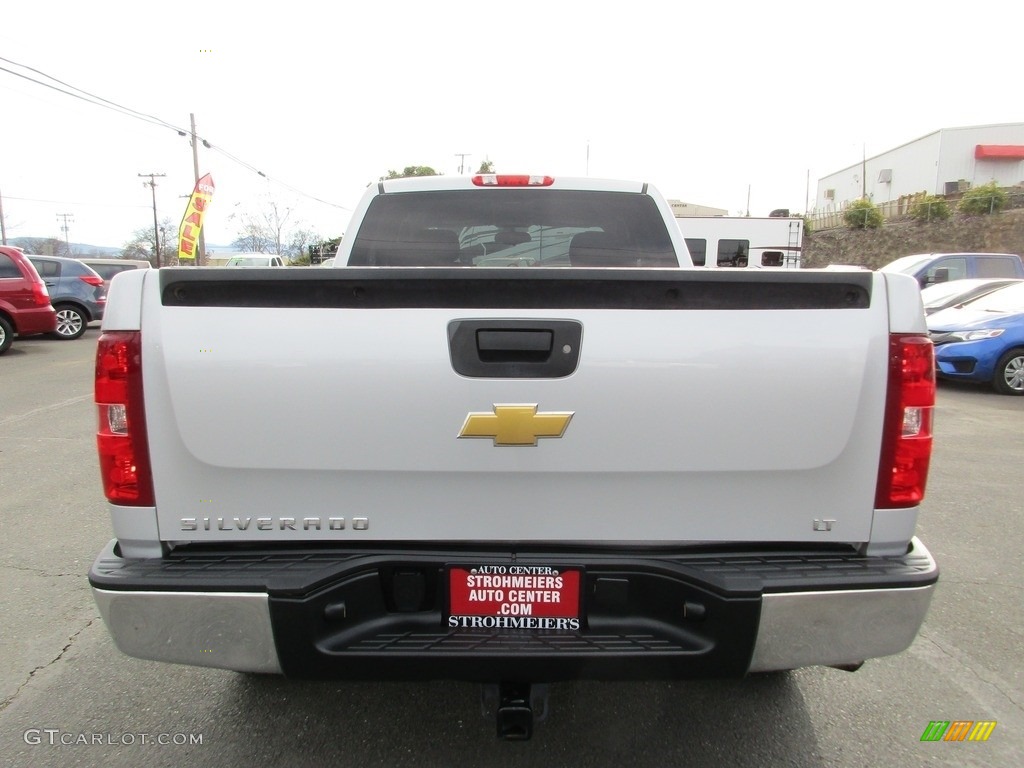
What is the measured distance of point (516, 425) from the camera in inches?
68.1

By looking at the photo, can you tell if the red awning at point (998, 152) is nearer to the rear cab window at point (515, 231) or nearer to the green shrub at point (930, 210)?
the green shrub at point (930, 210)

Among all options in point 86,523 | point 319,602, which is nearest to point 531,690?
point 319,602

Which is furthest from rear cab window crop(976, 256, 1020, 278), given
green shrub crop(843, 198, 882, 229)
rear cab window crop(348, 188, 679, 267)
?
green shrub crop(843, 198, 882, 229)

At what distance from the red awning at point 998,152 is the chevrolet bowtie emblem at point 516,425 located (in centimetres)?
6641

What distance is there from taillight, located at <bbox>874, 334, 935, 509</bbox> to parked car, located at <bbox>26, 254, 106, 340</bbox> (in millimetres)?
16193

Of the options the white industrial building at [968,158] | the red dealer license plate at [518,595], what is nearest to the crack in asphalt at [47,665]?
the red dealer license plate at [518,595]

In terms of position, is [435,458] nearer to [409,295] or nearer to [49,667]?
[409,295]

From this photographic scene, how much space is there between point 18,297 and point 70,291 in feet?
8.56

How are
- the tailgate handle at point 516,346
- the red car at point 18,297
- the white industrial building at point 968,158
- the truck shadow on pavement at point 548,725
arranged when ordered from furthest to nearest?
the white industrial building at point 968,158 < the red car at point 18,297 < the truck shadow on pavement at point 548,725 < the tailgate handle at point 516,346

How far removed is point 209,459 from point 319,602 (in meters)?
0.47

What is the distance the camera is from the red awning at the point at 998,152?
5338 centimetres

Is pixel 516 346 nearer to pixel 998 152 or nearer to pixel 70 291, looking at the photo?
pixel 70 291

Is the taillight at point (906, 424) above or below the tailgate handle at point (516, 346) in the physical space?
below

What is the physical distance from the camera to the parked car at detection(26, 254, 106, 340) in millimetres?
14102
